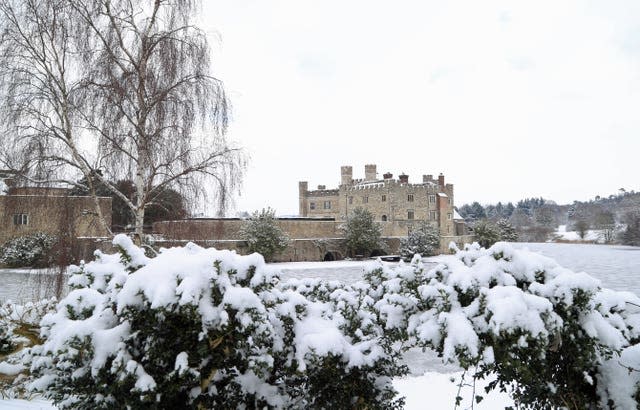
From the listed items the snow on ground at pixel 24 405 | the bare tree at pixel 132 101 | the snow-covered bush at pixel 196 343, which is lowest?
the snow on ground at pixel 24 405

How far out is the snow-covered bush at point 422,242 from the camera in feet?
121

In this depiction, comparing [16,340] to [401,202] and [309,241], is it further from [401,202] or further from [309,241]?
[401,202]

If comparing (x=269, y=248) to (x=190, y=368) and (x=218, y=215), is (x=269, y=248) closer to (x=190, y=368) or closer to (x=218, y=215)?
(x=218, y=215)

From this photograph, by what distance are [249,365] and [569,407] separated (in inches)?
111

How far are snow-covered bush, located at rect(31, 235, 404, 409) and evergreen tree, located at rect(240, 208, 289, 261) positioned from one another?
1099 inches

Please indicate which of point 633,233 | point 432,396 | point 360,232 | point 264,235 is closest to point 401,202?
point 360,232

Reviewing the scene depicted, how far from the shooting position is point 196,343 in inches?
121

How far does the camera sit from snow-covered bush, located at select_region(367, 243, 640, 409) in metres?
3.03

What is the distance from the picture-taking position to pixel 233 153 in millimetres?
8609

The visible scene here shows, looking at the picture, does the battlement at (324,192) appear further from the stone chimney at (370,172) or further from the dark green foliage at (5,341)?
the dark green foliage at (5,341)

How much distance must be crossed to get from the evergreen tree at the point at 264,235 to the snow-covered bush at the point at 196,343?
91.6ft

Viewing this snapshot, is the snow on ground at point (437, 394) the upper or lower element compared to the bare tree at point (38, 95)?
lower

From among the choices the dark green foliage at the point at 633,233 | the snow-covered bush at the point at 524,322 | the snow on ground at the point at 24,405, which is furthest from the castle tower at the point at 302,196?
the snow-covered bush at the point at 524,322

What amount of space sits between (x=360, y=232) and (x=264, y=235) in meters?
9.23
